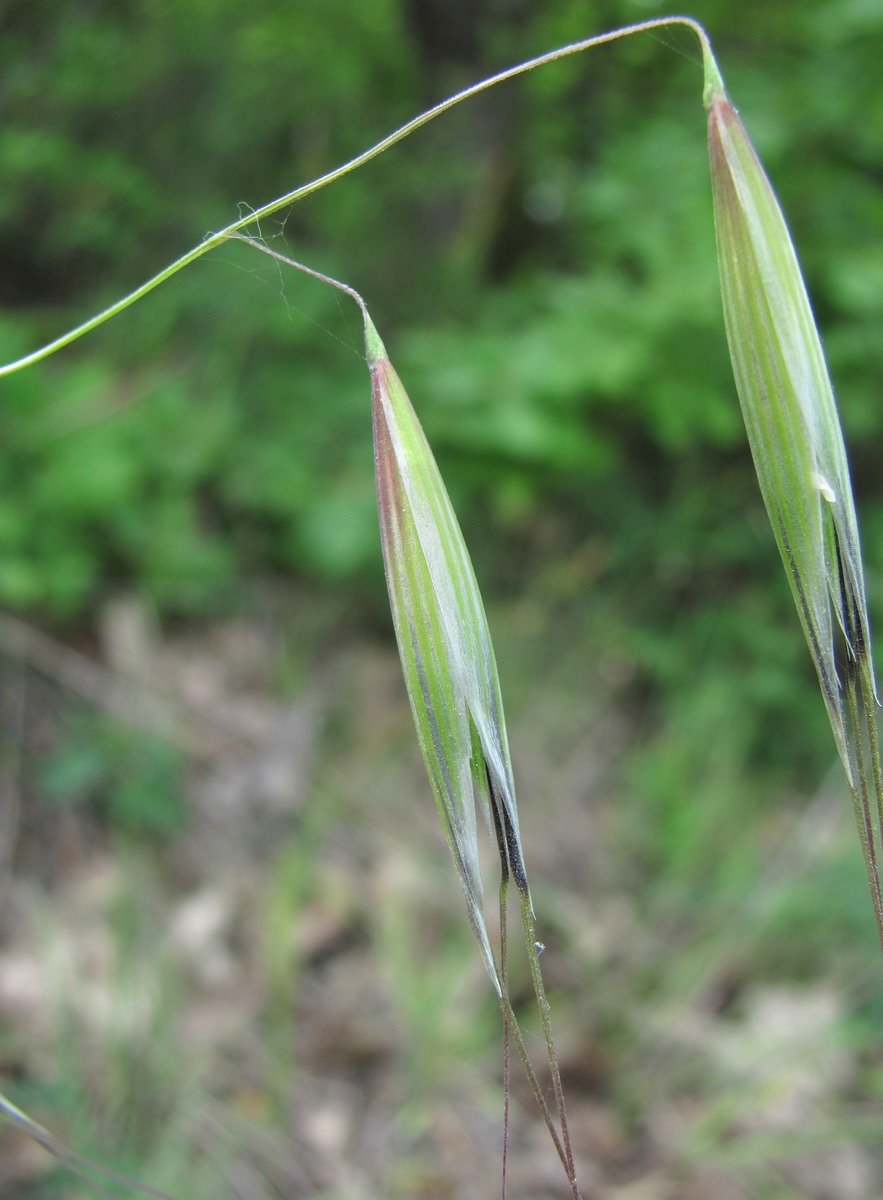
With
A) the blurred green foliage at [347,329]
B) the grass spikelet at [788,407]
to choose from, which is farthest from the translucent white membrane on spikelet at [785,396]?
the blurred green foliage at [347,329]

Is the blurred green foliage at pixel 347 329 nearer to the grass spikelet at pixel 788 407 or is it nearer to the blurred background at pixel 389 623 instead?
the blurred background at pixel 389 623

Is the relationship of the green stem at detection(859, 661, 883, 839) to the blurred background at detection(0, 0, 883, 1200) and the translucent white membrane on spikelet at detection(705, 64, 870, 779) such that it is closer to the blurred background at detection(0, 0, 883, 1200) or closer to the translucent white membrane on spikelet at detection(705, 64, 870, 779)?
the translucent white membrane on spikelet at detection(705, 64, 870, 779)

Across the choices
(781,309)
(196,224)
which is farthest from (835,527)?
(196,224)

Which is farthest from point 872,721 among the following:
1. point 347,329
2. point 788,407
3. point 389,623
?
point 389,623

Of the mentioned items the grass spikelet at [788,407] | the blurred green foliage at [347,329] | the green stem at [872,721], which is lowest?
the green stem at [872,721]

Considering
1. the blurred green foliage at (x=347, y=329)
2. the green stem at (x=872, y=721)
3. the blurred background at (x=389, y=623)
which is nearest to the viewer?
the green stem at (x=872, y=721)

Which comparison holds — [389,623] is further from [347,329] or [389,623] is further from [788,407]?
[788,407]

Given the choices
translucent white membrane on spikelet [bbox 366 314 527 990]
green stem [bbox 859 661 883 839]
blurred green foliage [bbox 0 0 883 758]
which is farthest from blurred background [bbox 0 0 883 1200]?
green stem [bbox 859 661 883 839]
